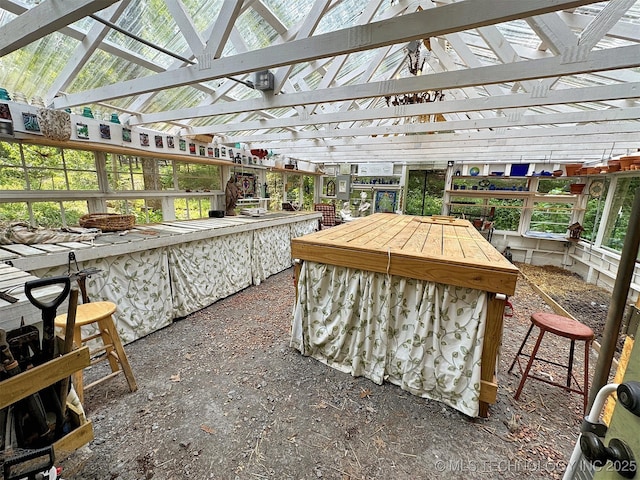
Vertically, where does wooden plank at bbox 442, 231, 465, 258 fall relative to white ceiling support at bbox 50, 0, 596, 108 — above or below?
below

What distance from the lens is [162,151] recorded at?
3.55 meters

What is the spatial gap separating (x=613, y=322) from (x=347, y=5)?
3.62 meters

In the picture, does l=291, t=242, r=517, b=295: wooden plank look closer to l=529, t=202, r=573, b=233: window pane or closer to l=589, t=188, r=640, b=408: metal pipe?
l=589, t=188, r=640, b=408: metal pipe

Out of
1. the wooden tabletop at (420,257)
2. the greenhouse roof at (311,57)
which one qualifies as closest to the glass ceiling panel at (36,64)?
the greenhouse roof at (311,57)

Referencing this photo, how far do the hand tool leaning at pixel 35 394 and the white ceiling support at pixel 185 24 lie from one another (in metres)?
1.67

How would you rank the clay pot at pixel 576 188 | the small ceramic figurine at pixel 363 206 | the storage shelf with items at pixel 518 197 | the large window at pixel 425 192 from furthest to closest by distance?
the small ceramic figurine at pixel 363 206 < the large window at pixel 425 192 < the storage shelf with items at pixel 518 197 < the clay pot at pixel 576 188

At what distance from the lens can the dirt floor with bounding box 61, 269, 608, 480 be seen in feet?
4.74

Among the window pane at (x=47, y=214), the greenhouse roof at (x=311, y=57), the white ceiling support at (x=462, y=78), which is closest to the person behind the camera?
the greenhouse roof at (x=311, y=57)

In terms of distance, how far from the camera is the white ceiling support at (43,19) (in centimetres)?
122

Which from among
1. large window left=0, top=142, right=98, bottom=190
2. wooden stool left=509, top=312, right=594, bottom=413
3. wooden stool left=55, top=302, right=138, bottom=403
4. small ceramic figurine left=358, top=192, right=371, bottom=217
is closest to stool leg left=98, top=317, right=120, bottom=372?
wooden stool left=55, top=302, right=138, bottom=403

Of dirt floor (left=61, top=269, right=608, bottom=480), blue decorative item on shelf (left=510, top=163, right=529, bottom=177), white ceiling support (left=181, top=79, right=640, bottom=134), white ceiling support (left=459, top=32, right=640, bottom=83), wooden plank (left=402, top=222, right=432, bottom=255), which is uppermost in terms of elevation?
white ceiling support (left=459, top=32, right=640, bottom=83)

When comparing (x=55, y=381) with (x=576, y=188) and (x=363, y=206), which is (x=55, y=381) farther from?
(x=576, y=188)

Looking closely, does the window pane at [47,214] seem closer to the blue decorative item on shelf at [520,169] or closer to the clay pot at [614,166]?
the clay pot at [614,166]

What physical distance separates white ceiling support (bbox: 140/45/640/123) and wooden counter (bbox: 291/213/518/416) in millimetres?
1308
